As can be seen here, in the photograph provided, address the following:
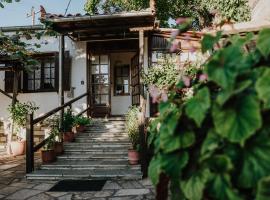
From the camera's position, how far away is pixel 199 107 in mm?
1623

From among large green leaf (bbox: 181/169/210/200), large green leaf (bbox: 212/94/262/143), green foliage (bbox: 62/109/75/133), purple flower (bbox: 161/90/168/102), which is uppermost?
purple flower (bbox: 161/90/168/102)

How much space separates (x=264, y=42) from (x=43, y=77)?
11.5 metres

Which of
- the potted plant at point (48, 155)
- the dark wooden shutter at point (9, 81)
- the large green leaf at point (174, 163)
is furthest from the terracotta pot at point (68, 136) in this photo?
the large green leaf at point (174, 163)

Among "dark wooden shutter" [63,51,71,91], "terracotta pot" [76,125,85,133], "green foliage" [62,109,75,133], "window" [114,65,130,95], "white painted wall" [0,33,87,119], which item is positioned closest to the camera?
"green foliage" [62,109,75,133]

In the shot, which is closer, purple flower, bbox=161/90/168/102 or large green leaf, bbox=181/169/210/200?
large green leaf, bbox=181/169/210/200

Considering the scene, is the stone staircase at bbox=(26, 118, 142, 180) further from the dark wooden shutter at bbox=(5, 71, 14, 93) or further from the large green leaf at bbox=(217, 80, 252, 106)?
the large green leaf at bbox=(217, 80, 252, 106)

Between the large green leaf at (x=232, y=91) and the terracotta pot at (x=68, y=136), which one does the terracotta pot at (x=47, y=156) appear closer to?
the terracotta pot at (x=68, y=136)

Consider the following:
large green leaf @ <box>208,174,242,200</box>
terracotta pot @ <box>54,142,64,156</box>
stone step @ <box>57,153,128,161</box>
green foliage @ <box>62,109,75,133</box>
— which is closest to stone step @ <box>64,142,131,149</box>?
terracotta pot @ <box>54,142,64,156</box>

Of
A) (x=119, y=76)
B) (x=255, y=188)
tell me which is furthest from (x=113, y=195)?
(x=119, y=76)

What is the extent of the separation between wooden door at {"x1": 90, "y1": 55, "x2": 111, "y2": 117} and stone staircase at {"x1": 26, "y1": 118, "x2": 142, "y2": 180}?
1212 millimetres

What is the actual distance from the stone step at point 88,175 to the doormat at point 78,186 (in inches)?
10.3

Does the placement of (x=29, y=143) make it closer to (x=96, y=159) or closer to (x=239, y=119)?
(x=96, y=159)

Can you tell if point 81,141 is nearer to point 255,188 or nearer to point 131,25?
point 131,25

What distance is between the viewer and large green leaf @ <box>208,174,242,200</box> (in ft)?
4.80
